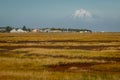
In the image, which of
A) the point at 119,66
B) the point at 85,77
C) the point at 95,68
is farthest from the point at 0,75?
the point at 119,66

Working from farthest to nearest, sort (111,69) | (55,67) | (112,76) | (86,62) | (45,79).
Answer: (86,62) < (55,67) < (111,69) < (112,76) < (45,79)

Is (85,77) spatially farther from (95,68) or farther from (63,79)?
(95,68)

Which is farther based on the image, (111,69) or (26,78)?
(111,69)

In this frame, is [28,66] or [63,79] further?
[28,66]

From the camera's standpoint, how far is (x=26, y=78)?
1096 inches

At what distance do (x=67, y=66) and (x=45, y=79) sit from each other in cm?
1246

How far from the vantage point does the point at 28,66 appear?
3856 centimetres

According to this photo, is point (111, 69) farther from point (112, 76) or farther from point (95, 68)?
point (112, 76)

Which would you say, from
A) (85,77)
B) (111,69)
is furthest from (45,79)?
(111,69)

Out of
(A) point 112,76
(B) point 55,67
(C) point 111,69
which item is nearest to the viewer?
(A) point 112,76

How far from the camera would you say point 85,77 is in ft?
94.3

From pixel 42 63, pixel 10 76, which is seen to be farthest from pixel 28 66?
pixel 10 76

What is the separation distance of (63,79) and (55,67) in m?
11.2

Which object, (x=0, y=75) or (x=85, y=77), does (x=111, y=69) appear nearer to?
(x=85, y=77)
